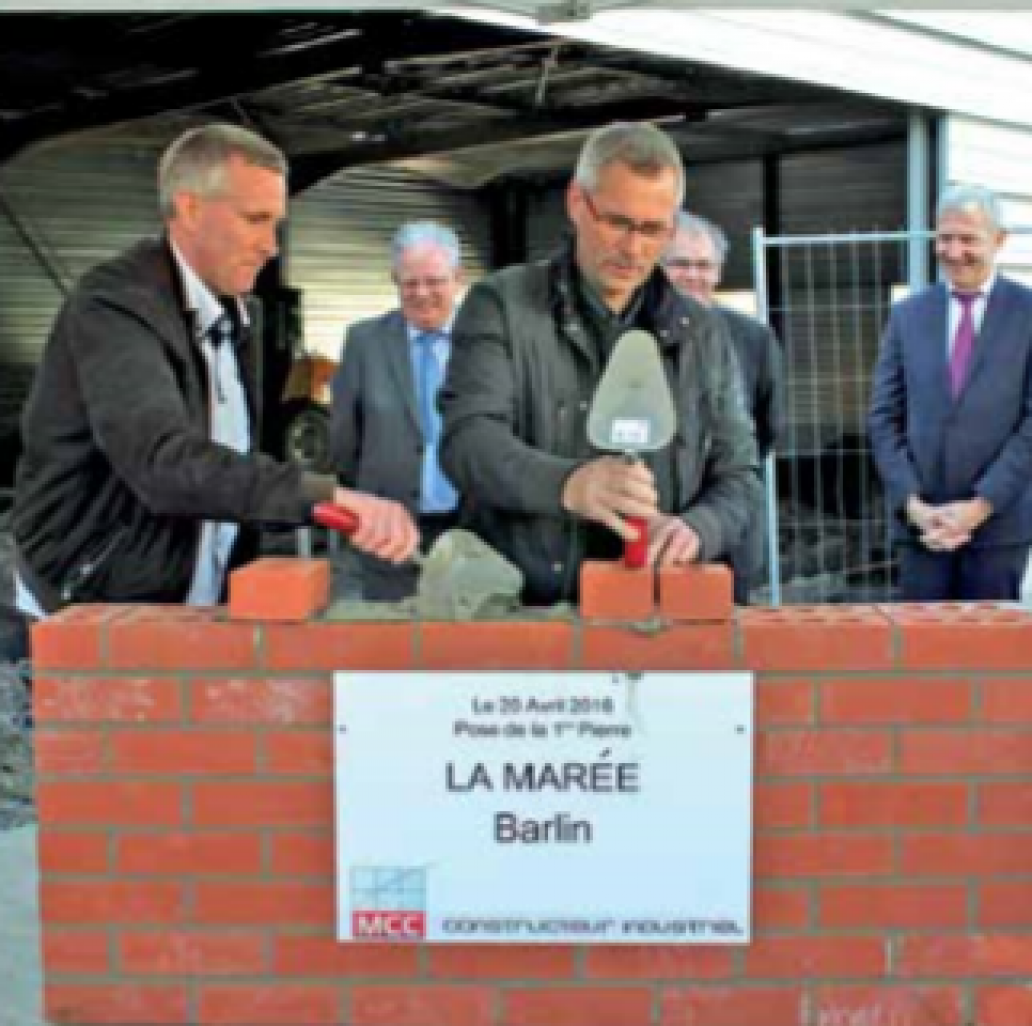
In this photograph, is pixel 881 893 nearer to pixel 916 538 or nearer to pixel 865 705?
pixel 865 705

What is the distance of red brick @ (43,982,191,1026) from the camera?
2896 millimetres

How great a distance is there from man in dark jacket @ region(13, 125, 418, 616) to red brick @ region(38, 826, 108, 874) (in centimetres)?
48

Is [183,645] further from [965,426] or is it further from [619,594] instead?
[965,426]

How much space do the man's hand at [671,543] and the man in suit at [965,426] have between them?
7.02 feet

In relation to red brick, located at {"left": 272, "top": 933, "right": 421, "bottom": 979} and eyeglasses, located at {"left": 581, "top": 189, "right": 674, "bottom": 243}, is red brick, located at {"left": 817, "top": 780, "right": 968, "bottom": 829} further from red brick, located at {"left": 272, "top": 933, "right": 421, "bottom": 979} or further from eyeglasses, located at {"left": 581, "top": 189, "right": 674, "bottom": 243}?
eyeglasses, located at {"left": 581, "top": 189, "right": 674, "bottom": 243}

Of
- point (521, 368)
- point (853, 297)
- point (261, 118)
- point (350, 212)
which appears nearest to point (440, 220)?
point (350, 212)

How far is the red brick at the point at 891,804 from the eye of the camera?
2.82 metres

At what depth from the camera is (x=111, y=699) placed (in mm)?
2799

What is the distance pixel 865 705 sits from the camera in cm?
279

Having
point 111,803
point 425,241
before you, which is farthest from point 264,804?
point 425,241

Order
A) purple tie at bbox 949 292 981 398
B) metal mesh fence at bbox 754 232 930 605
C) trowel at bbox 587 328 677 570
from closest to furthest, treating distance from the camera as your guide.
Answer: trowel at bbox 587 328 677 570
purple tie at bbox 949 292 981 398
metal mesh fence at bbox 754 232 930 605

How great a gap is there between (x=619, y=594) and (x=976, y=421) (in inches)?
97.7

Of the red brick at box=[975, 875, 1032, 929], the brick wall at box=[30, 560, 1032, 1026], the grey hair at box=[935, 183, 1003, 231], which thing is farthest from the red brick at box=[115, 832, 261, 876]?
the grey hair at box=[935, 183, 1003, 231]

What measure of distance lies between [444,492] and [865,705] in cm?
229
